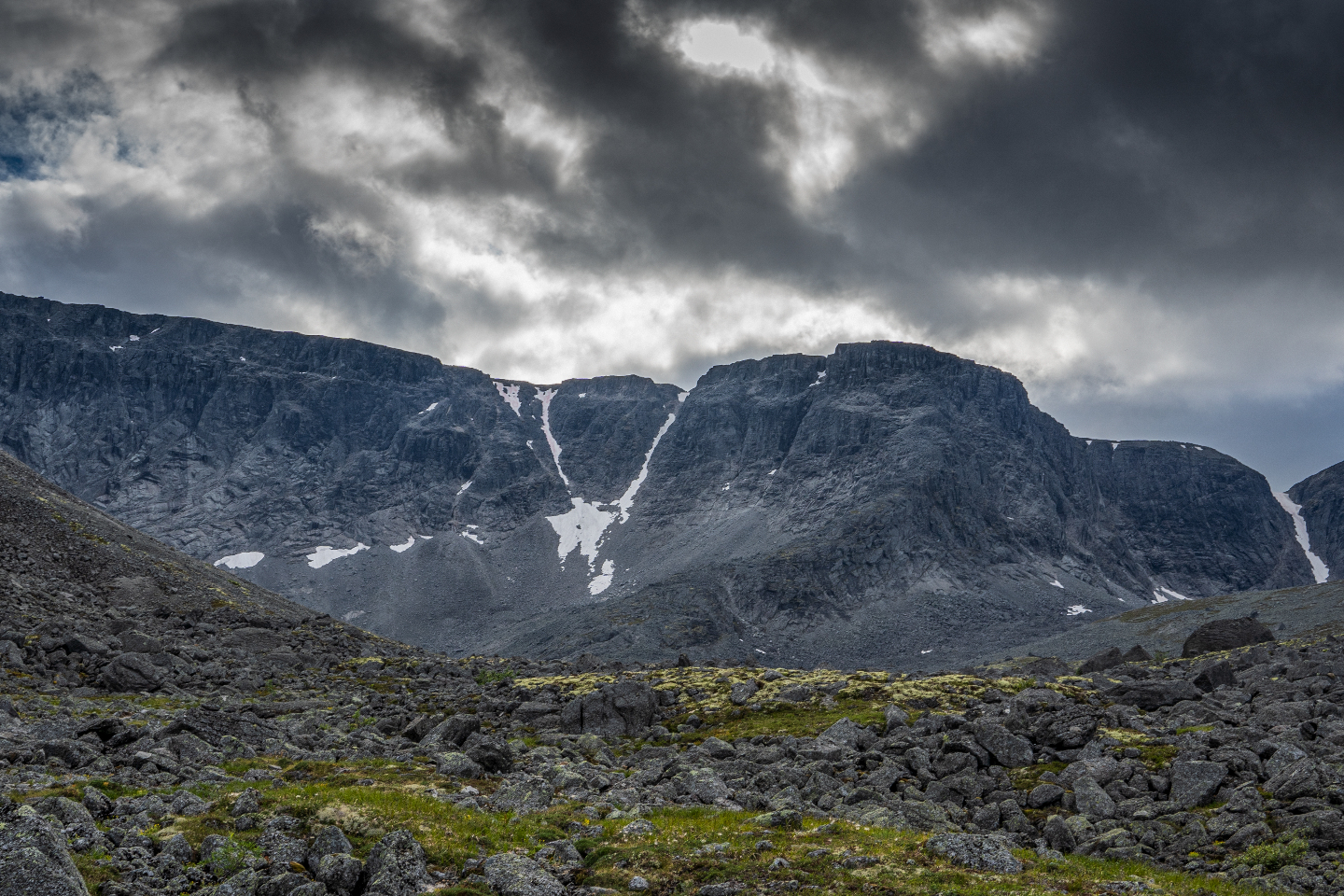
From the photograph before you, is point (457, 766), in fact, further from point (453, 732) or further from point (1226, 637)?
point (1226, 637)

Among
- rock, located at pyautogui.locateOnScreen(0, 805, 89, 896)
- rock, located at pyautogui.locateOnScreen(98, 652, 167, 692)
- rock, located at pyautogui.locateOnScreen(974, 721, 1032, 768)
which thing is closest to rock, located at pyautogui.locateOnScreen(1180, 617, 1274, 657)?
rock, located at pyautogui.locateOnScreen(974, 721, 1032, 768)

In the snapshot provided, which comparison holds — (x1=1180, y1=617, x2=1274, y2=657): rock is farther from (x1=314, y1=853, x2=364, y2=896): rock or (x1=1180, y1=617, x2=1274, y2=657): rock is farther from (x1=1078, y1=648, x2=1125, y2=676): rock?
(x1=314, y1=853, x2=364, y2=896): rock

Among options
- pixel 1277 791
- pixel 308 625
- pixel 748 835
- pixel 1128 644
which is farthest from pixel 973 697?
pixel 1128 644

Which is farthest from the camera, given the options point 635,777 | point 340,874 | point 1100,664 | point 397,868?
point 1100,664

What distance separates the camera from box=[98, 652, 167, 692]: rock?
4662 cm

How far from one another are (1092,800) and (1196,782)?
3.83 meters

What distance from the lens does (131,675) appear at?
47.6 metres

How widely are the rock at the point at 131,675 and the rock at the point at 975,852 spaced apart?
164 ft

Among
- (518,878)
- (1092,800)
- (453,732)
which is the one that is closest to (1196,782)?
(1092,800)

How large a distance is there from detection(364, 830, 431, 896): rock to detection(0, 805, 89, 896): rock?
5.01m

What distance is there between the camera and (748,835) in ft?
66.6

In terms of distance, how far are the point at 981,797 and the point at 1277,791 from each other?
9760 millimetres

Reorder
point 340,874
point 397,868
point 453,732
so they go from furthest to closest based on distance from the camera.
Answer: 1. point 453,732
2. point 397,868
3. point 340,874

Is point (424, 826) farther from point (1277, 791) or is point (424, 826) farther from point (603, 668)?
point (603, 668)
